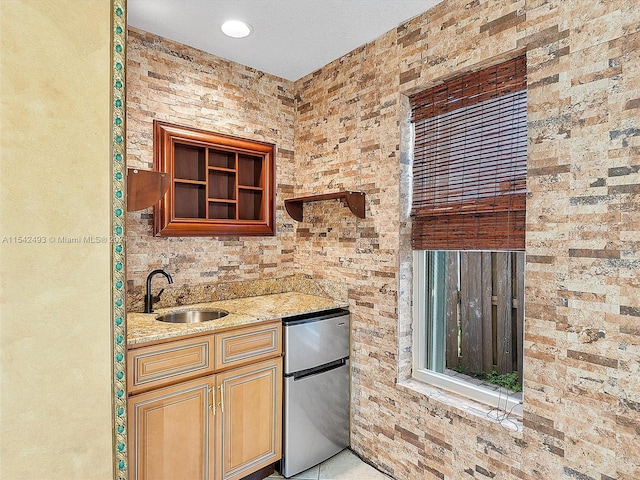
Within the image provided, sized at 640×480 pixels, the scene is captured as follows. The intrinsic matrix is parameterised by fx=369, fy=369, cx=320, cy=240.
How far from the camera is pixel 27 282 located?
4.58ft

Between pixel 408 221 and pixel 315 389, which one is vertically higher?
pixel 408 221

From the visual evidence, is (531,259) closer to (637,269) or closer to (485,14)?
(637,269)

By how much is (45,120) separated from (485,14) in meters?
2.08

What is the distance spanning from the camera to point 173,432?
191 cm

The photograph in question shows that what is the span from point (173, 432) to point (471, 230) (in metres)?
1.92

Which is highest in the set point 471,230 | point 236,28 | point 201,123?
point 236,28

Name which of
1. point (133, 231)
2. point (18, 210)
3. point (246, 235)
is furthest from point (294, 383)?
point (18, 210)

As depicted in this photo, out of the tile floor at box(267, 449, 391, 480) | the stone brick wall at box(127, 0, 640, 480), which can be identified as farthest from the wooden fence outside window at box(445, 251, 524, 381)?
the tile floor at box(267, 449, 391, 480)

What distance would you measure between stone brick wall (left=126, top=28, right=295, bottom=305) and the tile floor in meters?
1.39

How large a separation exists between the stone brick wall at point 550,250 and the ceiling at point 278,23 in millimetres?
196

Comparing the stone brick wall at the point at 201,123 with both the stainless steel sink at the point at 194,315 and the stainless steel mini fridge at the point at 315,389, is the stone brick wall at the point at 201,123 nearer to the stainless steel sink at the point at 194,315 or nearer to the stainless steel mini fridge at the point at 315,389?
the stainless steel sink at the point at 194,315

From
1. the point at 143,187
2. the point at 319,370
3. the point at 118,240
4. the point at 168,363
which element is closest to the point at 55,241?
the point at 118,240

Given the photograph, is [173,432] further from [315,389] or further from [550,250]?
[550,250]

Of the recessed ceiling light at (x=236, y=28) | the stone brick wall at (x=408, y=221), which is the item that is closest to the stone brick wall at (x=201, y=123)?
the stone brick wall at (x=408, y=221)
